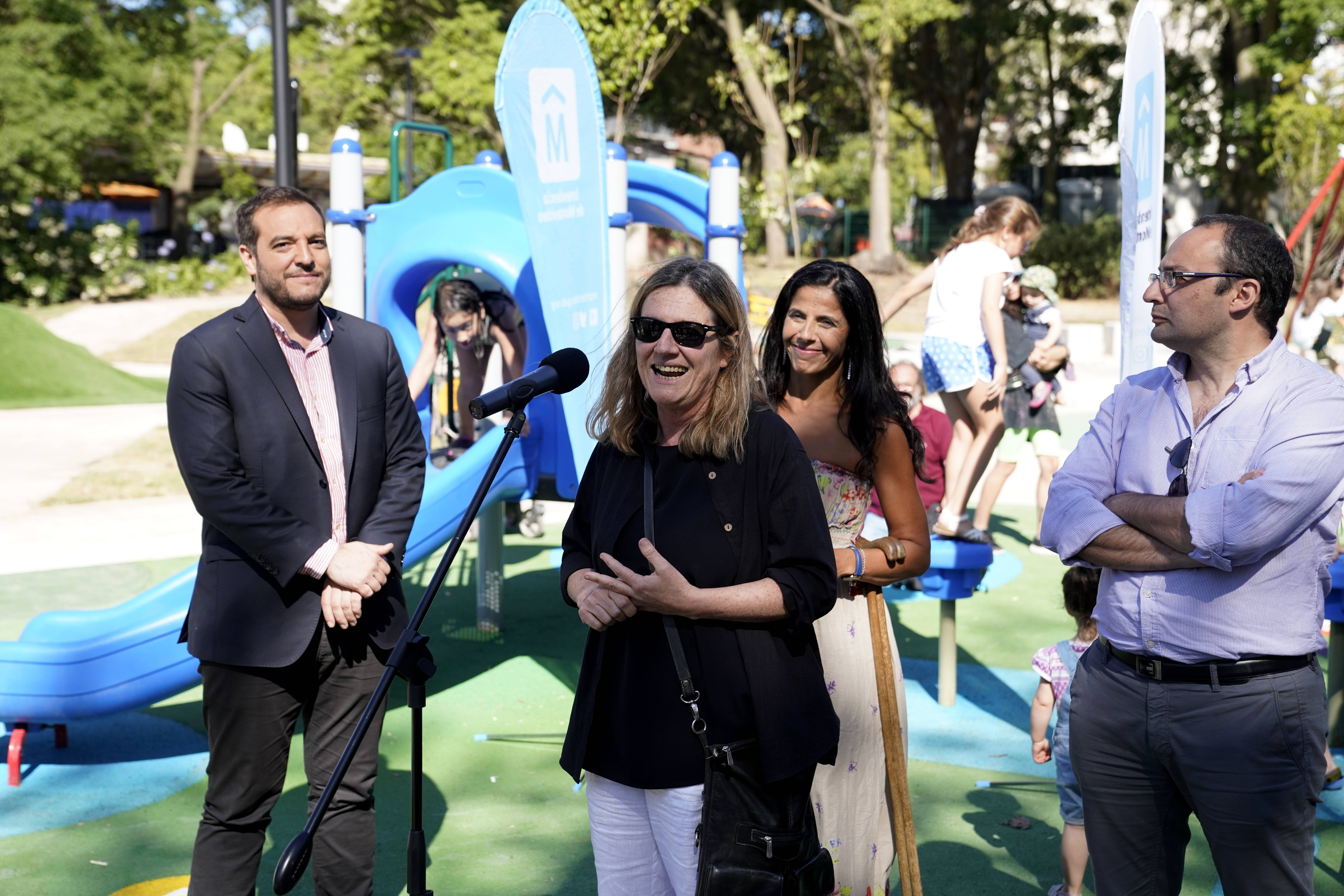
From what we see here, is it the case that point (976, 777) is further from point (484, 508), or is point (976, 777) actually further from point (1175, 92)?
point (1175, 92)

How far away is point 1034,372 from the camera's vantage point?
23.6ft

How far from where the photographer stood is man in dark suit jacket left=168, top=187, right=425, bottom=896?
114 inches

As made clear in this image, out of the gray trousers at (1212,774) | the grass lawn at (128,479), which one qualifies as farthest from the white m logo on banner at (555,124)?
the grass lawn at (128,479)

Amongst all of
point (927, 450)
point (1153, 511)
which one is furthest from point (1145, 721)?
point (927, 450)

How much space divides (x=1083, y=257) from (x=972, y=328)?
23.5 meters

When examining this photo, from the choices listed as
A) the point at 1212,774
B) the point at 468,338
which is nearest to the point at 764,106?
the point at 468,338

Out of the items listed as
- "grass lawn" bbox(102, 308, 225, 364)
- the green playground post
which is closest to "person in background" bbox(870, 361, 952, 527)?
the green playground post

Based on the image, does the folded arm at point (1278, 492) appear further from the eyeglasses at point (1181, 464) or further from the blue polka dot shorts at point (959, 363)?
the blue polka dot shorts at point (959, 363)

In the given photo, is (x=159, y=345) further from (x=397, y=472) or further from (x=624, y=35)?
(x=397, y=472)

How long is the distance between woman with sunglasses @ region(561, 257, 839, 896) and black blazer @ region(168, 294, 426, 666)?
887 millimetres

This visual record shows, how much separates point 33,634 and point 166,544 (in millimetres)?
4081

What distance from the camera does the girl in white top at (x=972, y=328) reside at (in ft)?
20.3

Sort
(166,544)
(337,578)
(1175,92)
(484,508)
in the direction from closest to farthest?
1. (337,578)
2. (484,508)
3. (166,544)
4. (1175,92)

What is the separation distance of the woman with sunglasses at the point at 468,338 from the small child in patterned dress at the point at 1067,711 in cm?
312
